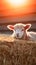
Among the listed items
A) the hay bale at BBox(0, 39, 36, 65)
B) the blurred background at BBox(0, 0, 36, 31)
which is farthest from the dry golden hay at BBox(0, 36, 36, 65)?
the blurred background at BBox(0, 0, 36, 31)

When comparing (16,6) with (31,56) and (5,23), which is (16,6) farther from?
(31,56)

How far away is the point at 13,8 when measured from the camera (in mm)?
2730

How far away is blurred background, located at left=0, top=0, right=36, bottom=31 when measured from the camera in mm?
2637

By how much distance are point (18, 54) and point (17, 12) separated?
143cm

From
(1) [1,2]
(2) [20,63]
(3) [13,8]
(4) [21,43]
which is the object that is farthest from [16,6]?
(2) [20,63]

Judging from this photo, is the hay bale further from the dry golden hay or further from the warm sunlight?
the warm sunlight

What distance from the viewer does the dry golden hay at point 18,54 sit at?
1.33 metres

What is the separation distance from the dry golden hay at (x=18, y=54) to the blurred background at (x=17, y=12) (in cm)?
125

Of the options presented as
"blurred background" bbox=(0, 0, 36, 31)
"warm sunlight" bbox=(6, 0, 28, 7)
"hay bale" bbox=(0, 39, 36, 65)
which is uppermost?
"warm sunlight" bbox=(6, 0, 28, 7)

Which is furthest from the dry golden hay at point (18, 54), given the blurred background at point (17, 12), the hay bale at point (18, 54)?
the blurred background at point (17, 12)

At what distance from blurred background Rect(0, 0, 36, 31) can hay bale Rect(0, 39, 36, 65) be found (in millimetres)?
1252

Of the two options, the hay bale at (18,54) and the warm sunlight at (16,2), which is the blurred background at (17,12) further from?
the hay bale at (18,54)

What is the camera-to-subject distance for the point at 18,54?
1.36 m

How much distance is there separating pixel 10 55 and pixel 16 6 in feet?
4.71
